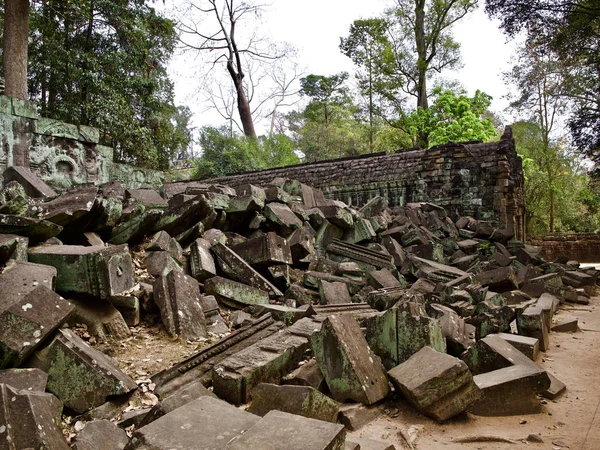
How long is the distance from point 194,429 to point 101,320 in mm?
1889

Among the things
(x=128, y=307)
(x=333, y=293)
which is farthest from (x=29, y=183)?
(x=333, y=293)

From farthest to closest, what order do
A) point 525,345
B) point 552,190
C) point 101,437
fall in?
point 552,190 < point 525,345 < point 101,437

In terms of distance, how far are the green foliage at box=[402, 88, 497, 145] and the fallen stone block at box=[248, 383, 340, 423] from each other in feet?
55.6

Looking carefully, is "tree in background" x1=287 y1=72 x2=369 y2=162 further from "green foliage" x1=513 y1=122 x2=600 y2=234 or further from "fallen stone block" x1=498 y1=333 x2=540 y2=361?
"fallen stone block" x1=498 y1=333 x2=540 y2=361

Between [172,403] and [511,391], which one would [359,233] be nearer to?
[511,391]

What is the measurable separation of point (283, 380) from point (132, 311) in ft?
5.05

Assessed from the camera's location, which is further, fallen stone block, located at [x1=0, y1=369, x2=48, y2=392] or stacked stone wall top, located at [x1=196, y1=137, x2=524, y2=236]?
stacked stone wall top, located at [x1=196, y1=137, x2=524, y2=236]

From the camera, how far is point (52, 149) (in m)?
7.74

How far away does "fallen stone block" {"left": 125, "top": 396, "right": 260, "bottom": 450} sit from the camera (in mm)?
1590

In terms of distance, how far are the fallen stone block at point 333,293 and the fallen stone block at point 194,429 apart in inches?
104

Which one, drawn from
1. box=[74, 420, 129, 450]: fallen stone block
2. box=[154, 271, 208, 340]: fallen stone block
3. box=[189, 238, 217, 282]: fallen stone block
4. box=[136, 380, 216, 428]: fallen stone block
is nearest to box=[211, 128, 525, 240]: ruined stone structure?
box=[189, 238, 217, 282]: fallen stone block

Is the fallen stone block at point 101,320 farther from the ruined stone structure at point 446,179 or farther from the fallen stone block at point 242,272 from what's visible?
the ruined stone structure at point 446,179

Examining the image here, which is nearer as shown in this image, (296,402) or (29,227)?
(296,402)

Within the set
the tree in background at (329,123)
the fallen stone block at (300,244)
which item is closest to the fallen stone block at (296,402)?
the fallen stone block at (300,244)
